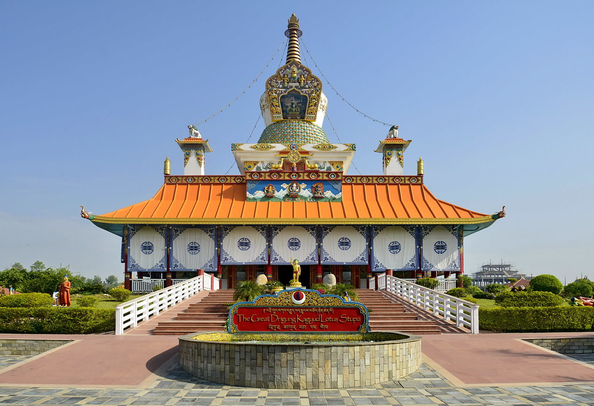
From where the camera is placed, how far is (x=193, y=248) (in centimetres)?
2627

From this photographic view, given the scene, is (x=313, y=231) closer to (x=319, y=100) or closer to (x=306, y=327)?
(x=319, y=100)

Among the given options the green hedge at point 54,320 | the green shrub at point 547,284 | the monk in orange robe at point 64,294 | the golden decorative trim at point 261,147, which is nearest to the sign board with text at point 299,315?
the green hedge at point 54,320

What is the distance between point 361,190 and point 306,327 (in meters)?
17.8

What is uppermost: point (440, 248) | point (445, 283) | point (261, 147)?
point (261, 147)

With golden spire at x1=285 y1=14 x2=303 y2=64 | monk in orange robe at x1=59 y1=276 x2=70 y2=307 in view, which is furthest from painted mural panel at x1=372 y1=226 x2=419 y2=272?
golden spire at x1=285 y1=14 x2=303 y2=64

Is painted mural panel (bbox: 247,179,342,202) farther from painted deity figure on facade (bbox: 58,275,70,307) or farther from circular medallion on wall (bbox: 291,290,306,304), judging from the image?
circular medallion on wall (bbox: 291,290,306,304)

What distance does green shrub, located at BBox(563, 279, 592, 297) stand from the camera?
89.0ft

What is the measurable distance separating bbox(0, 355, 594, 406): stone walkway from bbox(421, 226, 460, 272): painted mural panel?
55.0 ft

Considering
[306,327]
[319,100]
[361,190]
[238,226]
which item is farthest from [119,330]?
[319,100]

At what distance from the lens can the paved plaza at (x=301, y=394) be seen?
27.0 ft

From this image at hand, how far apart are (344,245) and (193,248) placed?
8.55 meters

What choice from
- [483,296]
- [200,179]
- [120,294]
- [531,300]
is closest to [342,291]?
[531,300]

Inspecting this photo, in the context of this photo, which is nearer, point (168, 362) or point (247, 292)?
point (168, 362)

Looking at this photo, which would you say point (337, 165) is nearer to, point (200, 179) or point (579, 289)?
point (200, 179)
